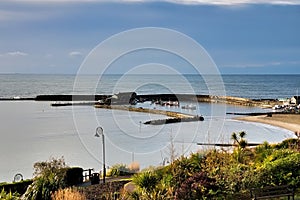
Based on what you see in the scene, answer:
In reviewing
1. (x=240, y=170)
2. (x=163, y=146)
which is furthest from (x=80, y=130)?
(x=240, y=170)

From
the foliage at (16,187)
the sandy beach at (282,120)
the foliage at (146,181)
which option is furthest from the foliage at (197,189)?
the sandy beach at (282,120)

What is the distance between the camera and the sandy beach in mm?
49294

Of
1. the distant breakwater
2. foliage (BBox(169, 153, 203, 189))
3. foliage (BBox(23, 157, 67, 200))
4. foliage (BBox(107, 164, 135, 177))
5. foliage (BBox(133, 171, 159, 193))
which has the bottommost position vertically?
foliage (BBox(107, 164, 135, 177))

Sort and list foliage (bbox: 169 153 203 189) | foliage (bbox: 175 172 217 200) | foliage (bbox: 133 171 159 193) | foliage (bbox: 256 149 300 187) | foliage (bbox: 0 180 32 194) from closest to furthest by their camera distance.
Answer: foliage (bbox: 175 172 217 200) → foliage (bbox: 256 149 300 187) → foliage (bbox: 169 153 203 189) → foliage (bbox: 133 171 159 193) → foliage (bbox: 0 180 32 194)

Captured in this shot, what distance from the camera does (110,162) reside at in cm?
2958

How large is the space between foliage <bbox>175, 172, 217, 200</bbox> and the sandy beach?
3667 cm

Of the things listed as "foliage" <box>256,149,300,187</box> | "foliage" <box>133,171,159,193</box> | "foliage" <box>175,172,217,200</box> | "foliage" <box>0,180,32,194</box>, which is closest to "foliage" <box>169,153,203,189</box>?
"foliage" <box>133,171,159,193</box>

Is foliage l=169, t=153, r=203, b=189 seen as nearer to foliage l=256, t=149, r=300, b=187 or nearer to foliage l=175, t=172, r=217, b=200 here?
foliage l=175, t=172, r=217, b=200

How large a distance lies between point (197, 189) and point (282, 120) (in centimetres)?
4548

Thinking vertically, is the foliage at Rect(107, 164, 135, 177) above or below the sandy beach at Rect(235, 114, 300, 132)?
below

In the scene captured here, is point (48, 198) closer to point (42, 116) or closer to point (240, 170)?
point (240, 170)

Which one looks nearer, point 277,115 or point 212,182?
point 212,182

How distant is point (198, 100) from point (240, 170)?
9101 centimetres

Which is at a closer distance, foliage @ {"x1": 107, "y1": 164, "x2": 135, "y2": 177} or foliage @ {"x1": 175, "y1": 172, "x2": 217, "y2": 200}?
foliage @ {"x1": 175, "y1": 172, "x2": 217, "y2": 200}
